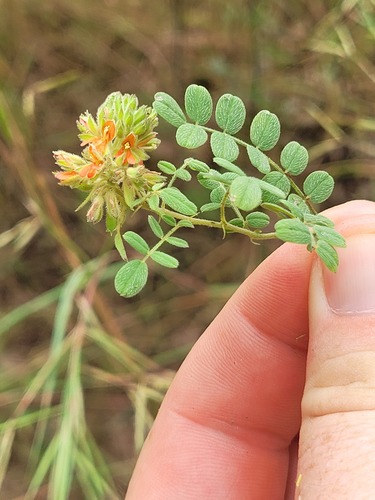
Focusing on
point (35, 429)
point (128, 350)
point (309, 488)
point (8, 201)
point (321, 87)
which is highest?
point (321, 87)

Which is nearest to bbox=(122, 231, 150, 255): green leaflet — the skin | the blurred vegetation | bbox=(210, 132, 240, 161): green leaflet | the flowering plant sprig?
the flowering plant sprig

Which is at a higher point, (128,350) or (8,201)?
(8,201)

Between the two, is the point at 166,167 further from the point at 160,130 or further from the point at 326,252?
the point at 160,130

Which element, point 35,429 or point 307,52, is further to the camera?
point 35,429

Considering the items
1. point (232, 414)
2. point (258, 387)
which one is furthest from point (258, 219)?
point (232, 414)

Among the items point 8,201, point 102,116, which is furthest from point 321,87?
point 102,116

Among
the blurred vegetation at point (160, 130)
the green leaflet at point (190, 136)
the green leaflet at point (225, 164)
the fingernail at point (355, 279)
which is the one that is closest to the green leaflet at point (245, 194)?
the green leaflet at point (225, 164)

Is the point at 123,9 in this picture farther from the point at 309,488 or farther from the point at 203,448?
the point at 309,488

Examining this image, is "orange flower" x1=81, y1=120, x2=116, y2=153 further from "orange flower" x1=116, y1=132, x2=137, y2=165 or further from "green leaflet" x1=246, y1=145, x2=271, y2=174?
"green leaflet" x1=246, y1=145, x2=271, y2=174
